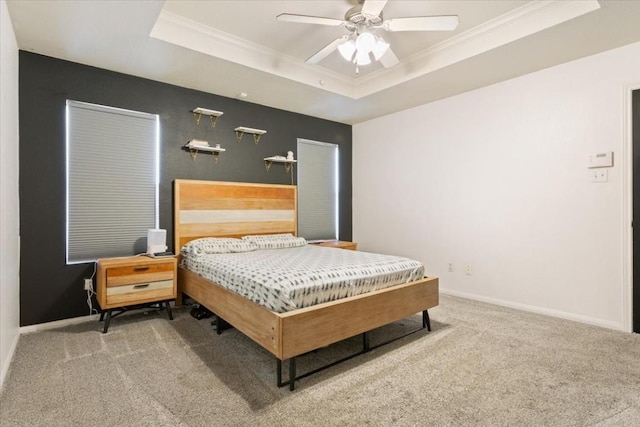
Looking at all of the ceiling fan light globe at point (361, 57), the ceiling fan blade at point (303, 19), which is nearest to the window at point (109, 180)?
the ceiling fan blade at point (303, 19)

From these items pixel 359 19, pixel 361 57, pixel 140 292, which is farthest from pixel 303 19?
pixel 140 292

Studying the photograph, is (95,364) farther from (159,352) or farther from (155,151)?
(155,151)

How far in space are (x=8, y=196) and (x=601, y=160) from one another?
4847 millimetres

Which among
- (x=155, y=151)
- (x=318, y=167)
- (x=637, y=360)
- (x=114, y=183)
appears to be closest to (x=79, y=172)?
(x=114, y=183)

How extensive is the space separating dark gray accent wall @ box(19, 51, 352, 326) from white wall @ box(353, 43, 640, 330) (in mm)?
2667

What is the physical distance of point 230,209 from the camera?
13.3 feet

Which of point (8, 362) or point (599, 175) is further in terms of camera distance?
point (599, 175)

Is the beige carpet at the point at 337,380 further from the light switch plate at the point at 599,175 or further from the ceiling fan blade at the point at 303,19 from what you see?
the ceiling fan blade at the point at 303,19

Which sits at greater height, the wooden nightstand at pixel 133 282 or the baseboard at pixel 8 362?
the wooden nightstand at pixel 133 282

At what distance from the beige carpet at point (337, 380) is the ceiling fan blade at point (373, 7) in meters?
2.47

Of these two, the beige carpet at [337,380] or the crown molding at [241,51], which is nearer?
the beige carpet at [337,380]

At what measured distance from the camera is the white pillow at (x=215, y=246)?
3350 millimetres

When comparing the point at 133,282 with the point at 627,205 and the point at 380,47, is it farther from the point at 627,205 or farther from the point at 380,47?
the point at 627,205

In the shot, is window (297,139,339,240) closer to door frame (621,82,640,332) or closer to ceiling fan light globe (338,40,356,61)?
ceiling fan light globe (338,40,356,61)
